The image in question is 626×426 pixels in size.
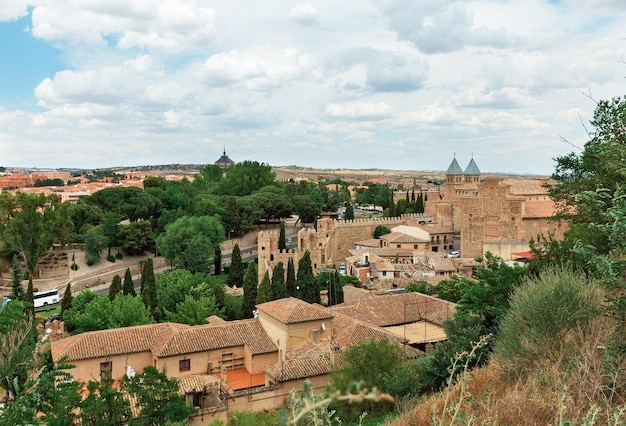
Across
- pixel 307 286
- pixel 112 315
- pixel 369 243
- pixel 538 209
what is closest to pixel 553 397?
pixel 112 315

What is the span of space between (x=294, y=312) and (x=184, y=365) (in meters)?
3.44

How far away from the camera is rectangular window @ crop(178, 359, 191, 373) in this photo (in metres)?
14.6

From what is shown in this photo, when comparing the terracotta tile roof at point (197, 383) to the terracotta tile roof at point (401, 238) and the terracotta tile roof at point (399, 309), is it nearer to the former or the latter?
the terracotta tile roof at point (399, 309)

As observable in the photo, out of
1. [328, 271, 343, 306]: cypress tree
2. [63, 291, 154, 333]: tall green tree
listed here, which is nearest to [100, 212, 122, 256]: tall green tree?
[63, 291, 154, 333]: tall green tree

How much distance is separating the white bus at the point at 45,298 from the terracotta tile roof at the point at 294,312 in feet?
60.1

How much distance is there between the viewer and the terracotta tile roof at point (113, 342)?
14547mm

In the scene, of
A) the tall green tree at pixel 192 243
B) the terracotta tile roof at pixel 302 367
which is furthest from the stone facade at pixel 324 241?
the terracotta tile roof at pixel 302 367

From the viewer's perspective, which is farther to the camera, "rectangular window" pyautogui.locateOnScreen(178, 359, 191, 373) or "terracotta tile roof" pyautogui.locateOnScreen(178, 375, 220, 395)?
"rectangular window" pyautogui.locateOnScreen(178, 359, 191, 373)

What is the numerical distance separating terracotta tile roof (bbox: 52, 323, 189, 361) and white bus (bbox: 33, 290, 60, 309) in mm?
15013

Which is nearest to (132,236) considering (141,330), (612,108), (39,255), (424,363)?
(39,255)

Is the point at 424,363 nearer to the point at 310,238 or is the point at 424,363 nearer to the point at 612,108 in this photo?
the point at 612,108

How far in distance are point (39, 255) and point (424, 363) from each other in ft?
96.3

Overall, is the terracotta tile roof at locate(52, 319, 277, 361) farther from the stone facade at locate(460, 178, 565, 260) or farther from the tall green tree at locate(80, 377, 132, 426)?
the stone facade at locate(460, 178, 565, 260)

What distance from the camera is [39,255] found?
3356 centimetres
